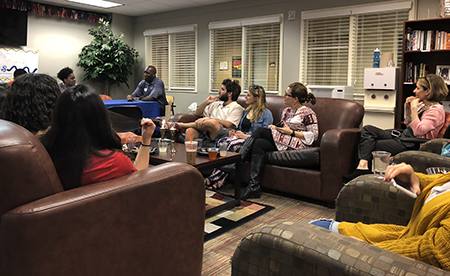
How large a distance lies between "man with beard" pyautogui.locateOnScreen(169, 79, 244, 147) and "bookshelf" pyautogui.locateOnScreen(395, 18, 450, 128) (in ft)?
7.38

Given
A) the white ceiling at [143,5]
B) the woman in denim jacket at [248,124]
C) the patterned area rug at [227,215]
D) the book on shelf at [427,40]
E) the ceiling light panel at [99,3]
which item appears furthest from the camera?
the white ceiling at [143,5]

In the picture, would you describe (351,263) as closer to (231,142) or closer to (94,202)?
(94,202)

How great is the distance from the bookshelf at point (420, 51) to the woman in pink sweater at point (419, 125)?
4.33ft

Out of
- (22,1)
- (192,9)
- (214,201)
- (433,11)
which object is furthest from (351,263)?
(22,1)

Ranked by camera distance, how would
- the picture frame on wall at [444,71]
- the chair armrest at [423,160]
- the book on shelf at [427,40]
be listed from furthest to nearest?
the picture frame on wall at [444,71], the book on shelf at [427,40], the chair armrest at [423,160]

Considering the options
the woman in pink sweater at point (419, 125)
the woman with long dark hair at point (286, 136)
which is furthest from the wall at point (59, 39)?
the woman in pink sweater at point (419, 125)

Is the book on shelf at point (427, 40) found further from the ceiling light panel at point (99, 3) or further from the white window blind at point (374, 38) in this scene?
the ceiling light panel at point (99, 3)

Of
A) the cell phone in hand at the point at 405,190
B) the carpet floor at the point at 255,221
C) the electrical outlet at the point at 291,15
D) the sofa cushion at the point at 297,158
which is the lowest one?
the carpet floor at the point at 255,221

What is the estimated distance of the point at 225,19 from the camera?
7.15 meters

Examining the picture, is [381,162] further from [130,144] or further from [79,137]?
[130,144]

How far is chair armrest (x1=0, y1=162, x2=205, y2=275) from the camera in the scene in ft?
3.59

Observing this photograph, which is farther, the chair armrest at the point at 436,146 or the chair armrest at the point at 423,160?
the chair armrest at the point at 436,146

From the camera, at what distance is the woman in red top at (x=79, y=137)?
1.36 metres

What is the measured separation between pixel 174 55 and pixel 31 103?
679 cm
